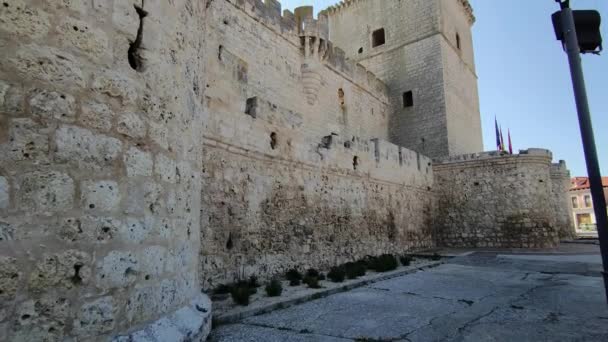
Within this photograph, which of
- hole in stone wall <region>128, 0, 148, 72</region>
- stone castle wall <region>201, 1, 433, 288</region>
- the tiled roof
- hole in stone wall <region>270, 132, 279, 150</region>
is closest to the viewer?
hole in stone wall <region>128, 0, 148, 72</region>

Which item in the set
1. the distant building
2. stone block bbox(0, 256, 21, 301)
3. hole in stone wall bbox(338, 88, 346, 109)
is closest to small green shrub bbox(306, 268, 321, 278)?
stone block bbox(0, 256, 21, 301)

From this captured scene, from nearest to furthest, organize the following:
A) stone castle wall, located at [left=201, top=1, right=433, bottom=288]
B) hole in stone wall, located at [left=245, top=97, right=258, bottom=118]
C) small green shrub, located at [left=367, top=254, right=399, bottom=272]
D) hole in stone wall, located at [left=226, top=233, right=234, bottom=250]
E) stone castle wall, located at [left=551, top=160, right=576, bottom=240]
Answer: hole in stone wall, located at [left=226, top=233, right=234, bottom=250] < stone castle wall, located at [left=201, top=1, right=433, bottom=288] < hole in stone wall, located at [left=245, top=97, right=258, bottom=118] < small green shrub, located at [left=367, top=254, right=399, bottom=272] < stone castle wall, located at [left=551, top=160, right=576, bottom=240]

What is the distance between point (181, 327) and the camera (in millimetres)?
2510

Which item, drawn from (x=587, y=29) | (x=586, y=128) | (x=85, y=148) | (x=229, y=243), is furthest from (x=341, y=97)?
(x=85, y=148)

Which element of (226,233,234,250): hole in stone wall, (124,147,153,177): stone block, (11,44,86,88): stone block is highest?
(11,44,86,88): stone block

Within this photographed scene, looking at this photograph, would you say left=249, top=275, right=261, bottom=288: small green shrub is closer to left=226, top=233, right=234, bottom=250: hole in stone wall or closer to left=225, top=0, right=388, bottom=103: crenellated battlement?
left=226, top=233, right=234, bottom=250: hole in stone wall

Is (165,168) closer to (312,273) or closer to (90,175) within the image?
(90,175)

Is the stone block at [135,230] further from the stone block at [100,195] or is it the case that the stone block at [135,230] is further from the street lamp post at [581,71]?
the street lamp post at [581,71]

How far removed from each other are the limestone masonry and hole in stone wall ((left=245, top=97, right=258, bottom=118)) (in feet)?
0.08

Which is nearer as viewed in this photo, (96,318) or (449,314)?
(96,318)

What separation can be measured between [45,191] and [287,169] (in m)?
4.91

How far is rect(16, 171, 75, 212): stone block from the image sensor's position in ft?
5.99

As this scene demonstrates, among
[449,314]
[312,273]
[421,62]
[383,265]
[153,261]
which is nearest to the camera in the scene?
[153,261]

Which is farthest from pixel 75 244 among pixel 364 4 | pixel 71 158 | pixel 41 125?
pixel 364 4
